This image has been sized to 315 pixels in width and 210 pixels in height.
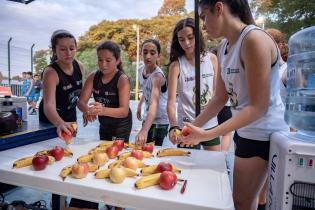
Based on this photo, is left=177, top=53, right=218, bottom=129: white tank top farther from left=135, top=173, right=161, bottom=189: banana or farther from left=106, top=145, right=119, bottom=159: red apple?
left=135, top=173, right=161, bottom=189: banana

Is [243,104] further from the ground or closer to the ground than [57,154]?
further from the ground

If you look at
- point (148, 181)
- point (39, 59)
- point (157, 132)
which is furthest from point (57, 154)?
point (39, 59)

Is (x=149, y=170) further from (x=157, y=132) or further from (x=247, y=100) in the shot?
(x=157, y=132)

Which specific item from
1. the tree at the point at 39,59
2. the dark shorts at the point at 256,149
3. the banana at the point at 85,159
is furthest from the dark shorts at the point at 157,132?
the tree at the point at 39,59

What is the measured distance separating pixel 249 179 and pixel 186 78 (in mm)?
1152

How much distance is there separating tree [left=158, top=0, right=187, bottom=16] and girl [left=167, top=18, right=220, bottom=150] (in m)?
13.6

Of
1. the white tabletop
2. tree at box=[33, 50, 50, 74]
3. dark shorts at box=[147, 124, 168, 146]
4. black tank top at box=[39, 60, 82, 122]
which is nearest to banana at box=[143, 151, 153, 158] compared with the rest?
the white tabletop

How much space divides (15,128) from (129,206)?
1293 mm

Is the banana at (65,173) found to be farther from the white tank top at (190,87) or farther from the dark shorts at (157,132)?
the dark shorts at (157,132)

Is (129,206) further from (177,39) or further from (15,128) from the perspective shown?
(177,39)

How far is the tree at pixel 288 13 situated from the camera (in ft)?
35.5

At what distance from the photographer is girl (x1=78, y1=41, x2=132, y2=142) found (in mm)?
2141

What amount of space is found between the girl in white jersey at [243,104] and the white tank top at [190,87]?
850 millimetres

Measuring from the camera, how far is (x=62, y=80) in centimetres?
225
